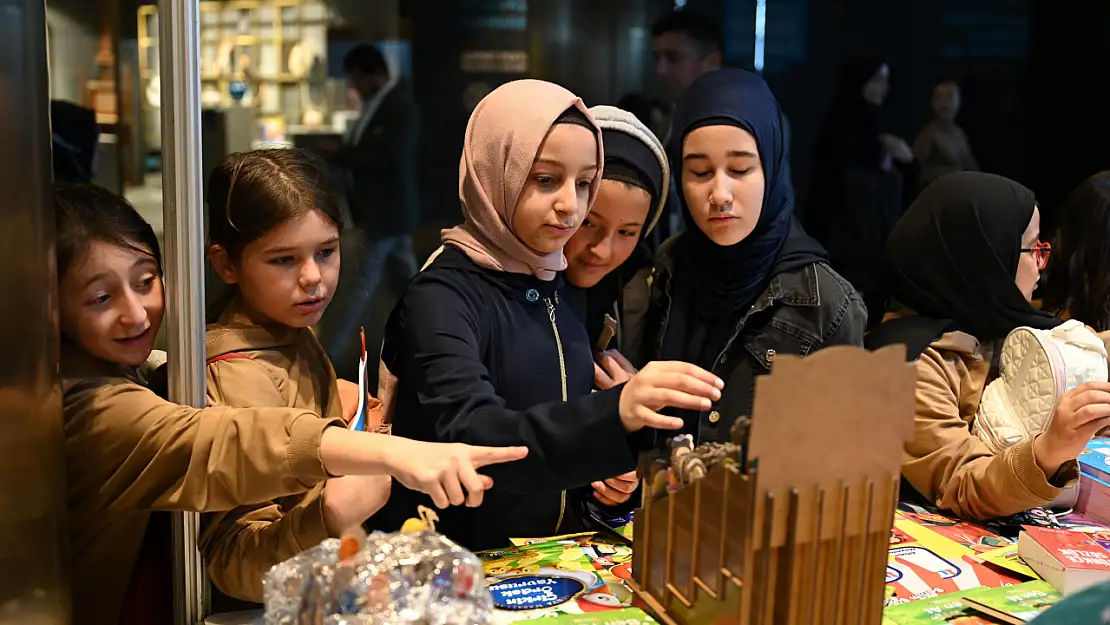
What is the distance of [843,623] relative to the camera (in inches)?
40.1

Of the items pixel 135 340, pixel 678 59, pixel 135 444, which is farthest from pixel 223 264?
pixel 678 59

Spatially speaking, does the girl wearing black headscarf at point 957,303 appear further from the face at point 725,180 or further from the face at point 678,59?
the face at point 678,59

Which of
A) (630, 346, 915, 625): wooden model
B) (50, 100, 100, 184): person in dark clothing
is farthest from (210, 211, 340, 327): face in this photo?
(50, 100, 100, 184): person in dark clothing

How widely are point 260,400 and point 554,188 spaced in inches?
19.3

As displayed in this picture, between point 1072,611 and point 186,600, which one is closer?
point 1072,611

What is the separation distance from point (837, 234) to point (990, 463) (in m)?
1.16

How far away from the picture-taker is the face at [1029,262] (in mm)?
1761

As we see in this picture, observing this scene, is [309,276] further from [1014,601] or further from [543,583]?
[1014,601]

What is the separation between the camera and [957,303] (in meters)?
1.75

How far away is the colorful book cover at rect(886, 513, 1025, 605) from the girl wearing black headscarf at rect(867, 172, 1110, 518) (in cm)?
15

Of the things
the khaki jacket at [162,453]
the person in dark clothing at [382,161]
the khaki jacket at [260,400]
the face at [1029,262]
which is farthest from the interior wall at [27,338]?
the face at [1029,262]

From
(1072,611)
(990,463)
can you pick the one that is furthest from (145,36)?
(1072,611)

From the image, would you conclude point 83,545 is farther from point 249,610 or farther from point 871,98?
point 871,98

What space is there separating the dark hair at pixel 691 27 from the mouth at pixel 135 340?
1.80 m
